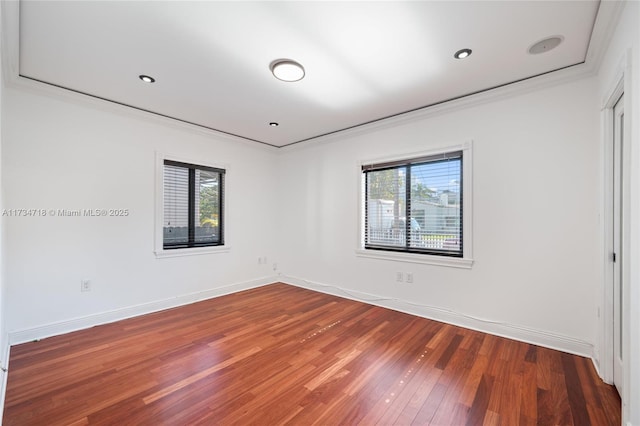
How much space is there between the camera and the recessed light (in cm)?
224

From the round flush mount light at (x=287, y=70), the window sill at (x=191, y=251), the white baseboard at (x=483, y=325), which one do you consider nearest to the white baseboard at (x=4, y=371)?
the window sill at (x=191, y=251)

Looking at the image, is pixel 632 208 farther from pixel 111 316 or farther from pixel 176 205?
pixel 111 316

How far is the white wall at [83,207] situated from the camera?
272 centimetres

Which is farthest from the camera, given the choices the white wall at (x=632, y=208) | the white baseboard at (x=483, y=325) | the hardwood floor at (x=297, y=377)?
the white baseboard at (x=483, y=325)

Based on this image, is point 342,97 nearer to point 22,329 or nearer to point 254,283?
point 254,283

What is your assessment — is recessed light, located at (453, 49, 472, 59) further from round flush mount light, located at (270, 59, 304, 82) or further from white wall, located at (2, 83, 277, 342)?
white wall, located at (2, 83, 277, 342)

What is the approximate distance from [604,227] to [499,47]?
1.68 m

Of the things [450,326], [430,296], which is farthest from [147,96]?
[450,326]

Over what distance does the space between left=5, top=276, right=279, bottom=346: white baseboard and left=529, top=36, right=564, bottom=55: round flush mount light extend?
4.74m

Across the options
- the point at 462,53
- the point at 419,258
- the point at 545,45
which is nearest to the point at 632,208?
the point at 545,45

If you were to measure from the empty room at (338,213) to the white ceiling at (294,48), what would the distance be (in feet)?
0.07

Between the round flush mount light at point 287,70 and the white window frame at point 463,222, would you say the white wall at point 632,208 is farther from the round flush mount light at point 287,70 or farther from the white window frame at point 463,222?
the round flush mount light at point 287,70

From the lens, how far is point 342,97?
3.13 meters

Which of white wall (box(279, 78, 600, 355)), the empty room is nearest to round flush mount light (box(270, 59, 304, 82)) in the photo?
the empty room
